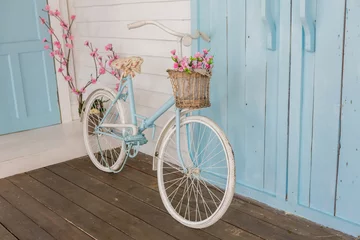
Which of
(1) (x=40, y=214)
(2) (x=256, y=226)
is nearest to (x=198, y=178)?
(2) (x=256, y=226)

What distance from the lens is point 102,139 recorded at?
12.2 feet

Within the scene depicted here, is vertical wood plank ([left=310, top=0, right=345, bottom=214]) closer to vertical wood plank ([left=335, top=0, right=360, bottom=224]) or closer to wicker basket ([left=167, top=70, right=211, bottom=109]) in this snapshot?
vertical wood plank ([left=335, top=0, right=360, bottom=224])

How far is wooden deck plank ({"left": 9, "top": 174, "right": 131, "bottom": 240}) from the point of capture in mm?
2363

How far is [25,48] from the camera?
404 centimetres

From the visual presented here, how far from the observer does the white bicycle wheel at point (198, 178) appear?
2328 millimetres

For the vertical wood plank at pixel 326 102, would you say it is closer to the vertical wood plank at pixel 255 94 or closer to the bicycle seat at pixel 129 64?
the vertical wood plank at pixel 255 94

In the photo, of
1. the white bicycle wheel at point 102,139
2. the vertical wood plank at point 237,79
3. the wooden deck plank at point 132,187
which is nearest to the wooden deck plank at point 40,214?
the wooden deck plank at point 132,187

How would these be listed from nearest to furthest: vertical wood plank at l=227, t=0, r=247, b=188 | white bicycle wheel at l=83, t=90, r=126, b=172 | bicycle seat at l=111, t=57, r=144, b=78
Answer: vertical wood plank at l=227, t=0, r=247, b=188
bicycle seat at l=111, t=57, r=144, b=78
white bicycle wheel at l=83, t=90, r=126, b=172

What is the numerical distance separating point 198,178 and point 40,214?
1015 millimetres

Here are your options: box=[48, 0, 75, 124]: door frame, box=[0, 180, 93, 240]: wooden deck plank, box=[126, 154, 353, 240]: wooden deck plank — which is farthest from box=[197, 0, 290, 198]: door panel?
box=[48, 0, 75, 124]: door frame

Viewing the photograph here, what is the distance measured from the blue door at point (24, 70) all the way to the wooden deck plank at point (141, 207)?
0.99 meters

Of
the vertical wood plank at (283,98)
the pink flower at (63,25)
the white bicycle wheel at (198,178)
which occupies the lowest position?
the white bicycle wheel at (198,178)

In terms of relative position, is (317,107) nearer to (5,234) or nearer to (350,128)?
(350,128)

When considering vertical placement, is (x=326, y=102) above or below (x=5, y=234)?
above
